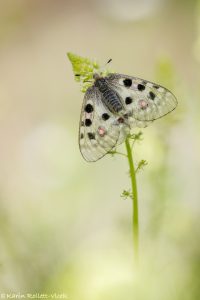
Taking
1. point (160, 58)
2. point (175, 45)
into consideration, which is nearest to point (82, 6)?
point (175, 45)

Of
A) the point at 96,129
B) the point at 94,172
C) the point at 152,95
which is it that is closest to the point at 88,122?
the point at 96,129

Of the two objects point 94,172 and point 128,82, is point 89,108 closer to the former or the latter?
point 128,82

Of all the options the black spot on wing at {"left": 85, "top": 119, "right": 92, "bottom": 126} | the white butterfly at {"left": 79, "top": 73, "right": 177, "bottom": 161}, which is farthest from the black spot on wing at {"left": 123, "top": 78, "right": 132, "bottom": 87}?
the black spot on wing at {"left": 85, "top": 119, "right": 92, "bottom": 126}

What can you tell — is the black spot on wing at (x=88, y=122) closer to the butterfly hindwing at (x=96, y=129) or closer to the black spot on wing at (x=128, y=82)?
the butterfly hindwing at (x=96, y=129)

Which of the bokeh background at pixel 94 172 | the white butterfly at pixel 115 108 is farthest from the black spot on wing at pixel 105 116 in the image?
the bokeh background at pixel 94 172

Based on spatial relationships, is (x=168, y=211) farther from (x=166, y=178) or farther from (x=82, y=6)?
(x=82, y=6)

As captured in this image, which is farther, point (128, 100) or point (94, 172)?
point (94, 172)

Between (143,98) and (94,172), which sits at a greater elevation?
(143,98)
